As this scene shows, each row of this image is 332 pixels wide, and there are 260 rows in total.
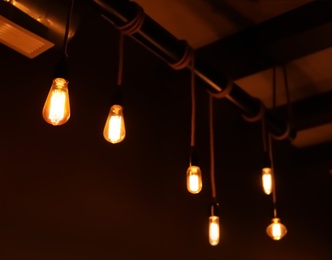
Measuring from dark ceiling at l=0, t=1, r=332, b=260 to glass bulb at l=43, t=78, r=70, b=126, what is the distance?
0.46 metres

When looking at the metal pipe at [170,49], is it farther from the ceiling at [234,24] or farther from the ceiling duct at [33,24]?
the ceiling at [234,24]

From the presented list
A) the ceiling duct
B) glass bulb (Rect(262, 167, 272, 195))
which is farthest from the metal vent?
glass bulb (Rect(262, 167, 272, 195))

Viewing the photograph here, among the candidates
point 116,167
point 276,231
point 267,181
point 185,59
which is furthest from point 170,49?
point 276,231

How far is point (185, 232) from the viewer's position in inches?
88.6

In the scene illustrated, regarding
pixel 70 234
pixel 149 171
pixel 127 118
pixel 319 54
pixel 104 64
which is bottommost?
pixel 70 234

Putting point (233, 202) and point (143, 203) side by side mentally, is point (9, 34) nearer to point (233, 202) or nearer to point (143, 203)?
point (143, 203)

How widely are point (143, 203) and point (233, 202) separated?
0.86 m

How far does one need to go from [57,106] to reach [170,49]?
81cm

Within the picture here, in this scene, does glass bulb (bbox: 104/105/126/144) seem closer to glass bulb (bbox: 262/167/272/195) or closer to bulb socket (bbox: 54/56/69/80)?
bulb socket (bbox: 54/56/69/80)

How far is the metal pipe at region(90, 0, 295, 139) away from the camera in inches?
61.6

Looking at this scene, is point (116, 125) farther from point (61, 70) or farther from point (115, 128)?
point (61, 70)

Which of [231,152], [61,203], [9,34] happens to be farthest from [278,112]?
[9,34]

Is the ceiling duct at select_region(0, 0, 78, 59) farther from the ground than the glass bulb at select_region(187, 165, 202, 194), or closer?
farther from the ground

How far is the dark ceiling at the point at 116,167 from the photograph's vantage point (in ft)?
5.16
